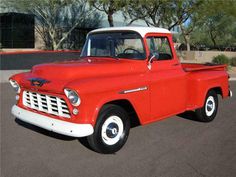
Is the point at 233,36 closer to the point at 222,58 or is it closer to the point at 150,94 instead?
the point at 222,58

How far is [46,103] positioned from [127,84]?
1.20m

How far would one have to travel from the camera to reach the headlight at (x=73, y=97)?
4551 mm

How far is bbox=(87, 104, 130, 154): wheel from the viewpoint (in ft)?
15.8

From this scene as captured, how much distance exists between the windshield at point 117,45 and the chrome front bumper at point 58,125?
1.64 m

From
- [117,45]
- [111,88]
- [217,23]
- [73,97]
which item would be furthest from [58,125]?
[217,23]

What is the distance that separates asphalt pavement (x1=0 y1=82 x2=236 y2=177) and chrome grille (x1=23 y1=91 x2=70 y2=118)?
0.59 meters

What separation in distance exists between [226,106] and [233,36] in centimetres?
3321

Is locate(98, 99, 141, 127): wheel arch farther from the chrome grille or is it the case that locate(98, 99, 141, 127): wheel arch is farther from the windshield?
the windshield

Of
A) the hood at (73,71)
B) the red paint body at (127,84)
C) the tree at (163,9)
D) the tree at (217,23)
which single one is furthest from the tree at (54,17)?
the hood at (73,71)

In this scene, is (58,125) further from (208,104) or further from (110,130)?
(208,104)

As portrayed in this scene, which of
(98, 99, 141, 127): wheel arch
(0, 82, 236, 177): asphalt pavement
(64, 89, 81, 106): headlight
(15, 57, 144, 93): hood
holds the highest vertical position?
(15, 57, 144, 93): hood

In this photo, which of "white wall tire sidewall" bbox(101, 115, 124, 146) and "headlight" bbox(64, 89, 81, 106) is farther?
"white wall tire sidewall" bbox(101, 115, 124, 146)

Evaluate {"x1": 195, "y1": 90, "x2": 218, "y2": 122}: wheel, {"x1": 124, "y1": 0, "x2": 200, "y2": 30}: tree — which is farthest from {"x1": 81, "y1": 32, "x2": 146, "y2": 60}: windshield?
{"x1": 124, "y1": 0, "x2": 200, "y2": 30}: tree

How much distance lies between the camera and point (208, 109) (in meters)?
7.07
